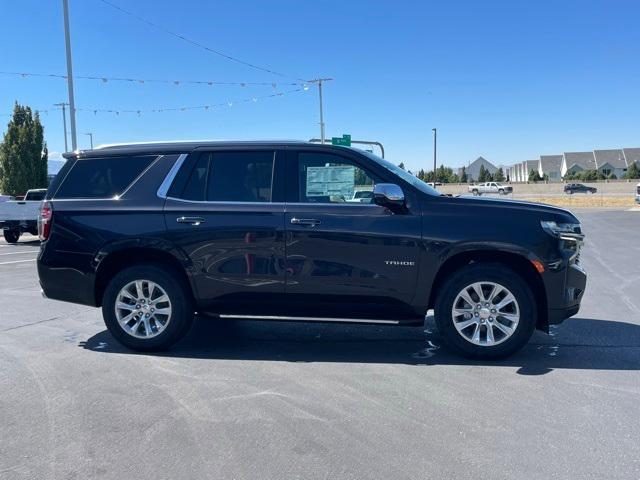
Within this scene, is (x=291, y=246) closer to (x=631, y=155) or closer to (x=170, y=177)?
(x=170, y=177)

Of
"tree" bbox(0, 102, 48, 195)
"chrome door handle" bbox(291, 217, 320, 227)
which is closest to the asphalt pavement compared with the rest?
"chrome door handle" bbox(291, 217, 320, 227)

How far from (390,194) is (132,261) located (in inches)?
104

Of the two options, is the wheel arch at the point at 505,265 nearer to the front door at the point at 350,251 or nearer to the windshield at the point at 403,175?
the front door at the point at 350,251

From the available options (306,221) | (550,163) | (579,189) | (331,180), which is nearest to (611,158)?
(550,163)

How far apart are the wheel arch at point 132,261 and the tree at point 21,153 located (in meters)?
26.9

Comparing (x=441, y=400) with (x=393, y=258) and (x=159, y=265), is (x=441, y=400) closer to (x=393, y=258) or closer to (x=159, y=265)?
(x=393, y=258)

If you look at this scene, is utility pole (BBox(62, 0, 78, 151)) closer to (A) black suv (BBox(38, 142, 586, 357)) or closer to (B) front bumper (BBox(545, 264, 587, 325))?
(A) black suv (BBox(38, 142, 586, 357))

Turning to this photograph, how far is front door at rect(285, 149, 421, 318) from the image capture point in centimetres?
513

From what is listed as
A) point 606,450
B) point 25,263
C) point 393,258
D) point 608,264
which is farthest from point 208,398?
point 25,263

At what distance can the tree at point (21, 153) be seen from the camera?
94.9 ft

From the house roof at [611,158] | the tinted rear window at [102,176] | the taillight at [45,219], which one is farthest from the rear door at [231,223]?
the house roof at [611,158]

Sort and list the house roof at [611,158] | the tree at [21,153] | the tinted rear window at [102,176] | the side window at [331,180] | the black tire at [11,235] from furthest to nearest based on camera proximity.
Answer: the house roof at [611,158], the tree at [21,153], the black tire at [11,235], the tinted rear window at [102,176], the side window at [331,180]

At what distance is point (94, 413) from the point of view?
4066 millimetres

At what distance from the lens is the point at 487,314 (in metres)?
5.10
